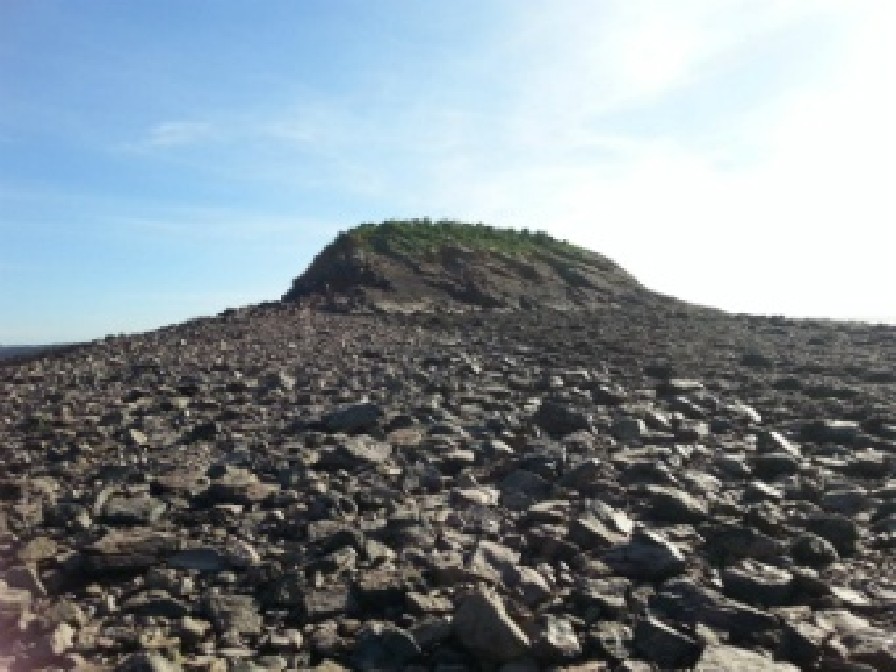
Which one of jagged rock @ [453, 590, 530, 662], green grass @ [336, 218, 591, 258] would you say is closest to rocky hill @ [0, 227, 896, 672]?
jagged rock @ [453, 590, 530, 662]

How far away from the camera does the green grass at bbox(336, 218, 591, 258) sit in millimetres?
35000

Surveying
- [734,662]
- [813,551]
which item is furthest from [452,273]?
[734,662]

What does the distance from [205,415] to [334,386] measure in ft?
9.01

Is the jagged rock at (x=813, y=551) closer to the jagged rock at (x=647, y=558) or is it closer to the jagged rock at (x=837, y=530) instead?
the jagged rock at (x=837, y=530)

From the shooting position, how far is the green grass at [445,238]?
35000 millimetres

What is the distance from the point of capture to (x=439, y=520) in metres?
8.18

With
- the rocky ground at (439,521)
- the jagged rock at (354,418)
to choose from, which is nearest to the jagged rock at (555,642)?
the rocky ground at (439,521)

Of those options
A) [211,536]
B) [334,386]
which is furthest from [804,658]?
[334,386]

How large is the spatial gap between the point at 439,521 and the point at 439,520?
0.02 meters

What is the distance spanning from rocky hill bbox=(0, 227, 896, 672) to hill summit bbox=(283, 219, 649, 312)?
12787mm

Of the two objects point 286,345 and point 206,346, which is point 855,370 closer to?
point 286,345

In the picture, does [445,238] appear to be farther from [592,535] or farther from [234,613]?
[234,613]

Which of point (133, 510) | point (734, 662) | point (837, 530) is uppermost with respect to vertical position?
point (133, 510)

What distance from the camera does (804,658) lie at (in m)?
5.93
